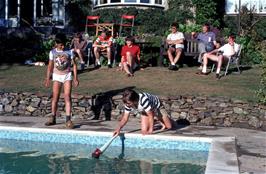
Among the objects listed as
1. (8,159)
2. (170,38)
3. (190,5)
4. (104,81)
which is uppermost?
(190,5)

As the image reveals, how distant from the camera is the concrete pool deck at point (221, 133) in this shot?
22.2 feet

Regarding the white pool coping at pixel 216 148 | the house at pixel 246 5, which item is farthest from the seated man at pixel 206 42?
the house at pixel 246 5

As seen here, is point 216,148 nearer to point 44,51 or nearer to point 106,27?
point 44,51

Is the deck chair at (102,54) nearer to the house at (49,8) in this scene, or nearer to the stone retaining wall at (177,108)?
the stone retaining wall at (177,108)

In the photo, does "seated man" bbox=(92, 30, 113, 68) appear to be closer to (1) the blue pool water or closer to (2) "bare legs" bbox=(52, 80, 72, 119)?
(2) "bare legs" bbox=(52, 80, 72, 119)

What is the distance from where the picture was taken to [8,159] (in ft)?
24.9

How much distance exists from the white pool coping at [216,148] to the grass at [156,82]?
239 centimetres

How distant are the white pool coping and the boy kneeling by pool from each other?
289 mm

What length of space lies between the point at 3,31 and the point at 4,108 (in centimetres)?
805

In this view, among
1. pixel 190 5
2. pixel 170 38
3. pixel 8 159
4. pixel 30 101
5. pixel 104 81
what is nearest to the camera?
pixel 8 159

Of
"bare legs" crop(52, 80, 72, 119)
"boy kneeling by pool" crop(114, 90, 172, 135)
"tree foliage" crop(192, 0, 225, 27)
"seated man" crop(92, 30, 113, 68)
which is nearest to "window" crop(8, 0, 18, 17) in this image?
"tree foliage" crop(192, 0, 225, 27)

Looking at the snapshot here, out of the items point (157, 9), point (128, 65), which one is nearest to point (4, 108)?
point (128, 65)

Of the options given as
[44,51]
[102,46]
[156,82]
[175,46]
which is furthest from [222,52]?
[44,51]

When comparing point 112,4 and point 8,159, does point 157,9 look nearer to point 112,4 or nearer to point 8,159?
point 112,4
